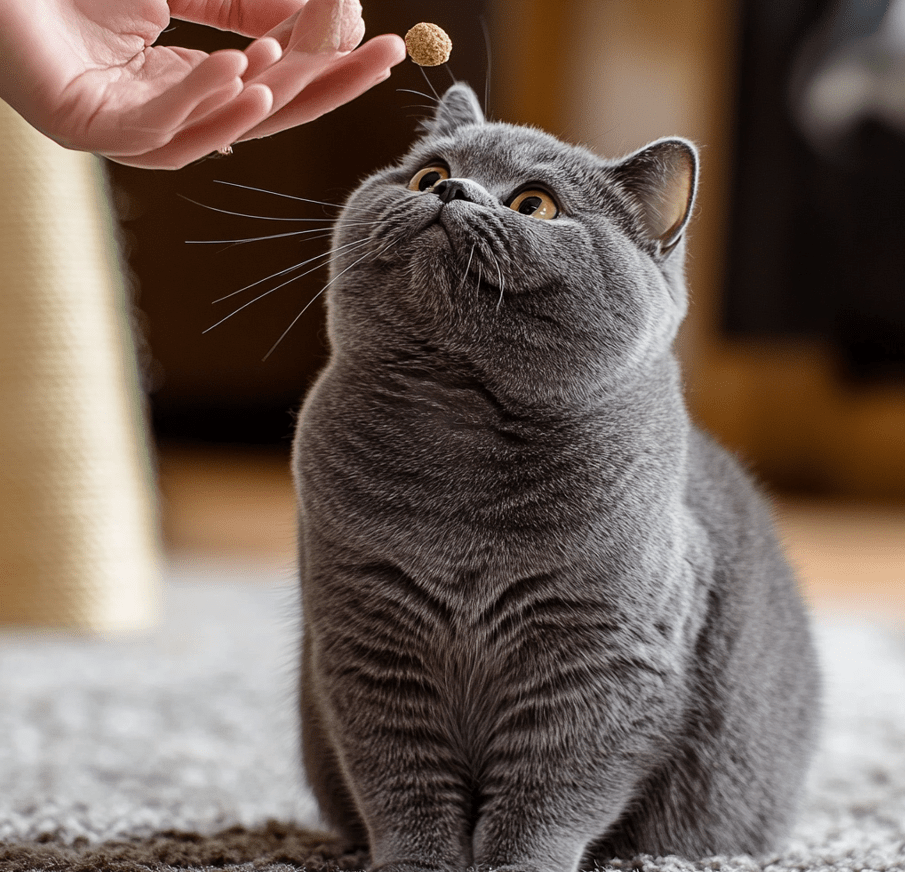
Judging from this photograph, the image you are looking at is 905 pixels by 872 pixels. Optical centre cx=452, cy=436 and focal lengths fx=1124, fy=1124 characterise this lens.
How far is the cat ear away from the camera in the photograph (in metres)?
1.03

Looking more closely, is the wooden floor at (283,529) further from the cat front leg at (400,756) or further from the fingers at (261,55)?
the fingers at (261,55)

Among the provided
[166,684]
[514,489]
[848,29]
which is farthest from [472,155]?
[848,29]

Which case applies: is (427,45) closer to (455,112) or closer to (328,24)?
(328,24)

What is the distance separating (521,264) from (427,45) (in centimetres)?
19

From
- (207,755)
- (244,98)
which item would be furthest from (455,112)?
(207,755)

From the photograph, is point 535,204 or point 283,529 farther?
point 283,529

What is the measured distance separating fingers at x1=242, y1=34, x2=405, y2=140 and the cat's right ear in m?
0.21

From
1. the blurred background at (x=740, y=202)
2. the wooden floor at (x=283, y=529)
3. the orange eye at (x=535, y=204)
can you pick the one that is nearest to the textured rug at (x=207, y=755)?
the wooden floor at (x=283, y=529)

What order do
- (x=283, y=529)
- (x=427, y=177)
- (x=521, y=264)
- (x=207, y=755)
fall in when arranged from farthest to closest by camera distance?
(x=283, y=529)
(x=207, y=755)
(x=427, y=177)
(x=521, y=264)

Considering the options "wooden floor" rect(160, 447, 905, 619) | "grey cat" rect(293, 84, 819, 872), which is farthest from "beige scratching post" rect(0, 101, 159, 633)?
"grey cat" rect(293, 84, 819, 872)

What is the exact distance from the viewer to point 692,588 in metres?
1.04

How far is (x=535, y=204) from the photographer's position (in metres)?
1.01

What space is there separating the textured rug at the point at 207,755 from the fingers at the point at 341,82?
0.51 meters

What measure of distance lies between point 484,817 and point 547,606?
0.20m
